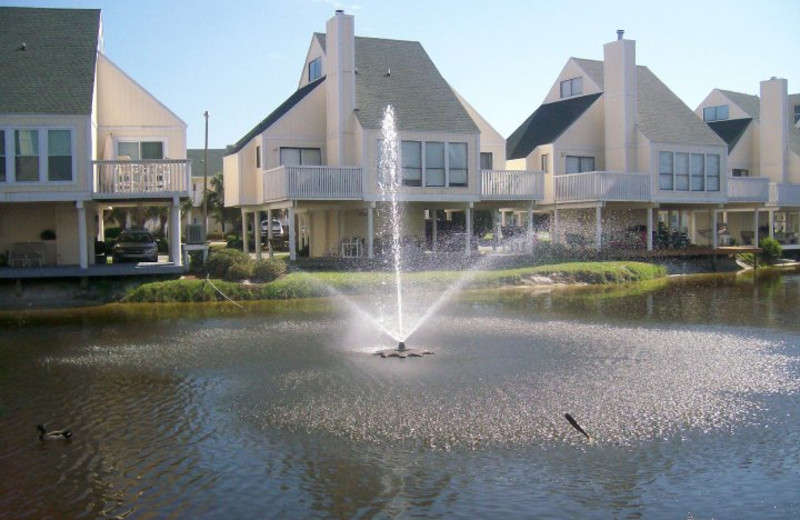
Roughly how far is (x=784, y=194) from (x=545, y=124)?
50.4 feet

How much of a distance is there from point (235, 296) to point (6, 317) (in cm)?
703

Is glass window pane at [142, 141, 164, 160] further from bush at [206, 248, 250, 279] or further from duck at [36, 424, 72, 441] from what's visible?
duck at [36, 424, 72, 441]

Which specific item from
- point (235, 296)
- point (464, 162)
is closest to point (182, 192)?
point (235, 296)

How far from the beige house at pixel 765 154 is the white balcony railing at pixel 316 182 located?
23.0m

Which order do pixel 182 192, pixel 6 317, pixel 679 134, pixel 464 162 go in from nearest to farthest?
pixel 6 317, pixel 182 192, pixel 464 162, pixel 679 134

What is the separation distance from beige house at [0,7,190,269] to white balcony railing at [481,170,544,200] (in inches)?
536

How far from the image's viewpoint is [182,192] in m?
29.8

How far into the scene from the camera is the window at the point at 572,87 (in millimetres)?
44844

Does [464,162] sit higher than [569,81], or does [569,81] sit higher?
[569,81]

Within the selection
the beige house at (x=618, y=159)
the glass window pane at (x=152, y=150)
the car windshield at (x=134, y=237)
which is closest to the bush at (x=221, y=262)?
the car windshield at (x=134, y=237)

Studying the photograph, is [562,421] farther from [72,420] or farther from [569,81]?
[569,81]

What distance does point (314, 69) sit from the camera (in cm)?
3975

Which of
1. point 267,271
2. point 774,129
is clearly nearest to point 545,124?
point 774,129

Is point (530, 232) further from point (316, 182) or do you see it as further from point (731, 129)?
point (731, 129)
